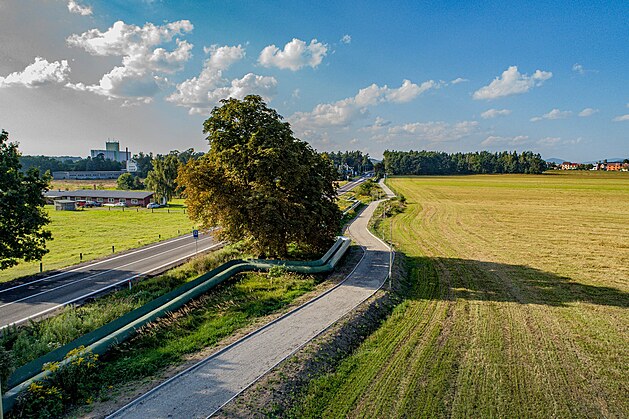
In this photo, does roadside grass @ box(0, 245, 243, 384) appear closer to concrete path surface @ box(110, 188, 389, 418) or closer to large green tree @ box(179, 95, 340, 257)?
concrete path surface @ box(110, 188, 389, 418)

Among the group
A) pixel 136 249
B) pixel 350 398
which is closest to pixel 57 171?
pixel 136 249

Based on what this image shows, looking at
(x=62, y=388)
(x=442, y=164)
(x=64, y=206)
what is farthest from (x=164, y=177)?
(x=442, y=164)

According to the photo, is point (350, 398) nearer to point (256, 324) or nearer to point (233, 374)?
point (233, 374)

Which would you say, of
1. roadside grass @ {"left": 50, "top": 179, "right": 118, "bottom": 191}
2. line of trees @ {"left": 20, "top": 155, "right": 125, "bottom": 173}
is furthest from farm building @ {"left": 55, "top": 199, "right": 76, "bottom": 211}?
line of trees @ {"left": 20, "top": 155, "right": 125, "bottom": 173}

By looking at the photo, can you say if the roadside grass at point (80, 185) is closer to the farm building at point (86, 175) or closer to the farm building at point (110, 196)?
the farm building at point (110, 196)

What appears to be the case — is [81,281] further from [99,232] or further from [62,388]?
[99,232]

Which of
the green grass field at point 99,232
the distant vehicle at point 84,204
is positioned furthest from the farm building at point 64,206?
the distant vehicle at point 84,204
